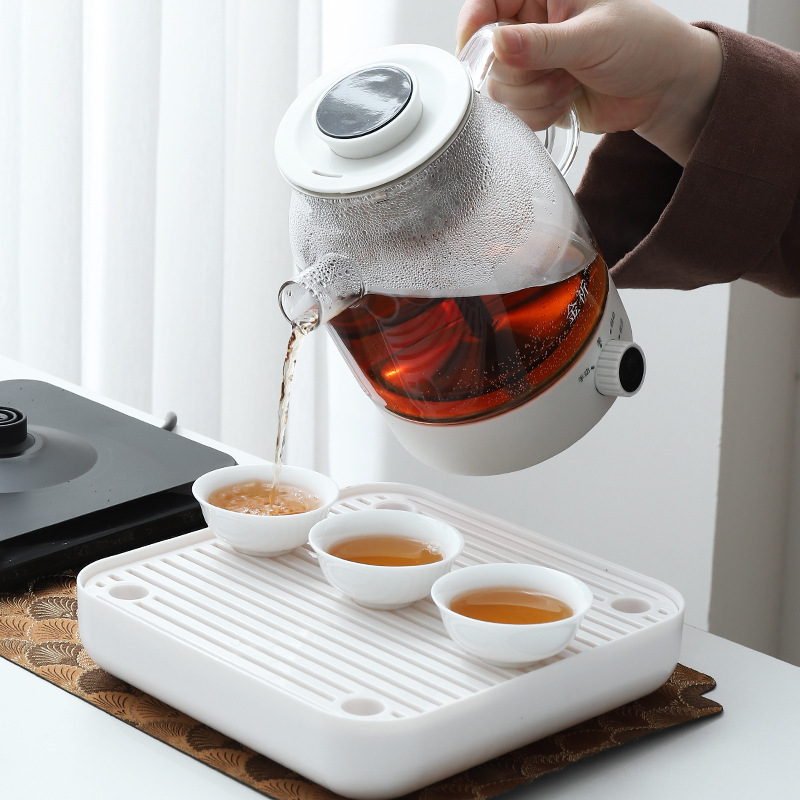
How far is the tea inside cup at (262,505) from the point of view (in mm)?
680

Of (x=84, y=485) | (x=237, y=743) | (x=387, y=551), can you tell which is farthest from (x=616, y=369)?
(x=84, y=485)

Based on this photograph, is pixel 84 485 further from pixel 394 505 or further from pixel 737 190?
pixel 737 190

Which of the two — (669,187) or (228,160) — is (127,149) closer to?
(228,160)

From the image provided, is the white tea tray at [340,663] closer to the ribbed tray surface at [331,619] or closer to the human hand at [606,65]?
the ribbed tray surface at [331,619]

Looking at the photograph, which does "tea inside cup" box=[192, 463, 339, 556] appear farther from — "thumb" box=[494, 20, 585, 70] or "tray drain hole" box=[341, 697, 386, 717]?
"thumb" box=[494, 20, 585, 70]

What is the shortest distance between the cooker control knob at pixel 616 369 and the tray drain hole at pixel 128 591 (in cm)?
29

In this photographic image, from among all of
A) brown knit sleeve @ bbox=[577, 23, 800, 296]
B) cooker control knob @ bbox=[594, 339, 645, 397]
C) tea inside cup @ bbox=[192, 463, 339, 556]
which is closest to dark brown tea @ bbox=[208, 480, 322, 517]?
tea inside cup @ bbox=[192, 463, 339, 556]

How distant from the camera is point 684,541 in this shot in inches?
62.6

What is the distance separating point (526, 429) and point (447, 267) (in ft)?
0.35

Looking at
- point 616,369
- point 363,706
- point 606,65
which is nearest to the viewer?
point 363,706

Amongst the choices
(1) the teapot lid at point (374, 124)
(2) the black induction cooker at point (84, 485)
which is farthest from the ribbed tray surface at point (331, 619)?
(1) the teapot lid at point (374, 124)

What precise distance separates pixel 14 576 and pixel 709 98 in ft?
1.93

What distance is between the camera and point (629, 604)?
0.67 meters

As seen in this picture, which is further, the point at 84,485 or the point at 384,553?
the point at 84,485
